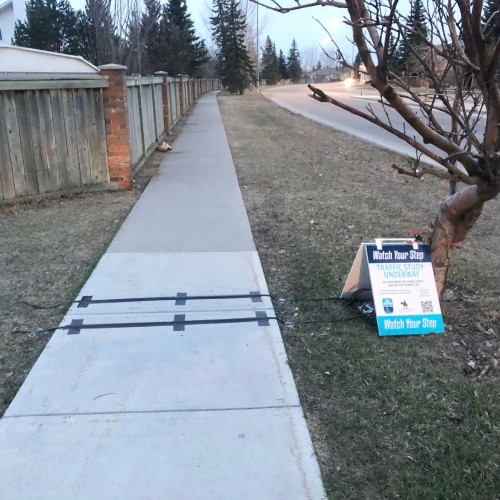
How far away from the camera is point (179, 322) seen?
14.0 ft

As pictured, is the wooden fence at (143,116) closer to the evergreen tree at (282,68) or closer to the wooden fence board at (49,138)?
the wooden fence board at (49,138)

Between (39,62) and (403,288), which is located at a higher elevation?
(39,62)

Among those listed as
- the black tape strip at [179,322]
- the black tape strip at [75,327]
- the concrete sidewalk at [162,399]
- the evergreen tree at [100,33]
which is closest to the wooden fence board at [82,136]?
the concrete sidewalk at [162,399]

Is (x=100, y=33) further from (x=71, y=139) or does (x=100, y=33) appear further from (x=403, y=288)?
(x=403, y=288)

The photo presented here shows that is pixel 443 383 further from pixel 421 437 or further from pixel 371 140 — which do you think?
pixel 371 140

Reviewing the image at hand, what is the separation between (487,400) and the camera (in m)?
3.36

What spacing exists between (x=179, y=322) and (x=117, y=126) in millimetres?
5240

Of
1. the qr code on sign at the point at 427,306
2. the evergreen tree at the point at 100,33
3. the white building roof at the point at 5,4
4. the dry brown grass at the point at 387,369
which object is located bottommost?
the dry brown grass at the point at 387,369

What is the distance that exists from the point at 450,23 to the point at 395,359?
211 cm

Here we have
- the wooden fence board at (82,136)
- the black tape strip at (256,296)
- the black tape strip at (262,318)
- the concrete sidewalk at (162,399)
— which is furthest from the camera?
the wooden fence board at (82,136)

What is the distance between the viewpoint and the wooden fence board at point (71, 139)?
8086mm

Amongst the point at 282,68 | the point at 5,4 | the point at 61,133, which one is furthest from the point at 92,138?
the point at 282,68

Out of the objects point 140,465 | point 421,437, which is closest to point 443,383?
point 421,437

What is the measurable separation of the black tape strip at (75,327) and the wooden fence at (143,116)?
5.63m
